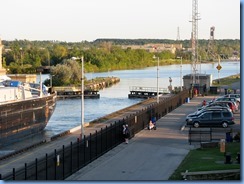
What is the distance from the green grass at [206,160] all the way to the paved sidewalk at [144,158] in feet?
1.24

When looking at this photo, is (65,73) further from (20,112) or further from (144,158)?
(144,158)

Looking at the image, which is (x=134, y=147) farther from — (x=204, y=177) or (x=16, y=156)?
(x=204, y=177)

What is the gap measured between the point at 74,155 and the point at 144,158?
341 cm

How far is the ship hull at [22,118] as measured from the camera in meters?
43.0

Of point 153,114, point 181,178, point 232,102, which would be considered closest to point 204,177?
point 181,178

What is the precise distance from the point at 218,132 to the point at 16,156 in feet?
42.1

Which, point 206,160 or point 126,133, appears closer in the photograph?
point 206,160

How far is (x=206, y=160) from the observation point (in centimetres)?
2511

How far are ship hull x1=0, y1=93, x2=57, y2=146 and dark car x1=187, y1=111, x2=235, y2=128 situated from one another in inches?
512

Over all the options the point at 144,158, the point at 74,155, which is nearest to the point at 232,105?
the point at 144,158

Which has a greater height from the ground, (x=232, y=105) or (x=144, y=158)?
(x=232, y=105)

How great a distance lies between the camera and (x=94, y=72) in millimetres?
181500

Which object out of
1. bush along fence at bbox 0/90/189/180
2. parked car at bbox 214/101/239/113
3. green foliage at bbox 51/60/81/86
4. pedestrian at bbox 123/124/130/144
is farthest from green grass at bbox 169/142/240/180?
green foliage at bbox 51/60/81/86

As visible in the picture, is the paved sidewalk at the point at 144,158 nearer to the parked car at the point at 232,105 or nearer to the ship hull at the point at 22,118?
the parked car at the point at 232,105
